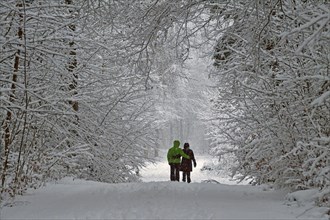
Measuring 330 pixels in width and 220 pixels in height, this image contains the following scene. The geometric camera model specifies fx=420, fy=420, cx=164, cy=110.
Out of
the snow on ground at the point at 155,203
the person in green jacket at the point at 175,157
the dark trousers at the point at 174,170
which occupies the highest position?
the person in green jacket at the point at 175,157

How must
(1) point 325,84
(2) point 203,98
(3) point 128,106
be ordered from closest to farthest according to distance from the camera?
(1) point 325,84
(3) point 128,106
(2) point 203,98

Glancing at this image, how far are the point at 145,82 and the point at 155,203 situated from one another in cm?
200

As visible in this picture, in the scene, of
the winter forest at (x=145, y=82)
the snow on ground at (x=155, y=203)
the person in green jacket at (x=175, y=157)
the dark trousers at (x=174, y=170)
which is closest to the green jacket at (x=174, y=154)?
the person in green jacket at (x=175, y=157)

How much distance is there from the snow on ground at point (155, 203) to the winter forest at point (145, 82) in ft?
1.29

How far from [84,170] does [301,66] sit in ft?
24.1

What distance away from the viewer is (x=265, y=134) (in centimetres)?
795

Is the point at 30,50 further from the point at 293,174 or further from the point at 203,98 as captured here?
the point at 203,98

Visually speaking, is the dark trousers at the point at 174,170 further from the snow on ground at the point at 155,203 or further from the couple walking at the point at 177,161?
the snow on ground at the point at 155,203

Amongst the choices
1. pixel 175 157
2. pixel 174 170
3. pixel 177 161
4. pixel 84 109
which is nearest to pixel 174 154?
pixel 175 157

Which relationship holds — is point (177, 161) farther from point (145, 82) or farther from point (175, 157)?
Answer: point (145, 82)

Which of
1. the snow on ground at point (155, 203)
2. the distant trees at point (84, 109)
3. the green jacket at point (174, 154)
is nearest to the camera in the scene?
the snow on ground at point (155, 203)

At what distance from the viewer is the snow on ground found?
571 cm

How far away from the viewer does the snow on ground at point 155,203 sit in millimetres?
5715

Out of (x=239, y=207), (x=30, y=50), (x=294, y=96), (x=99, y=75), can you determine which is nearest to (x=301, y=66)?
(x=294, y=96)
